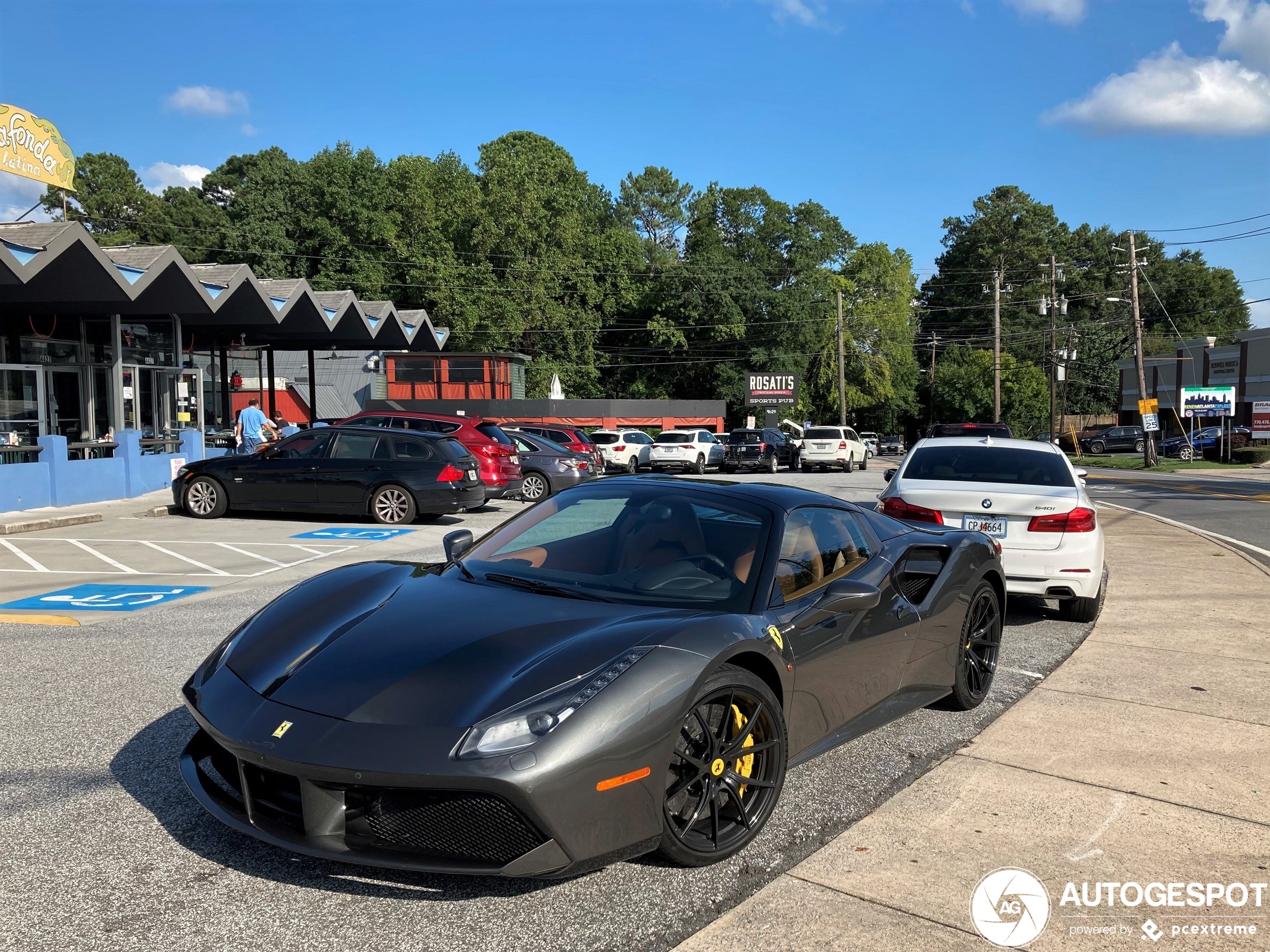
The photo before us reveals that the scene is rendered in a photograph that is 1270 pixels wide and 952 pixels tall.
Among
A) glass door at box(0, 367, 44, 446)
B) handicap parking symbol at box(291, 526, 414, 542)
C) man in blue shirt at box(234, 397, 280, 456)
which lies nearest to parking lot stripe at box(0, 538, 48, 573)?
handicap parking symbol at box(291, 526, 414, 542)

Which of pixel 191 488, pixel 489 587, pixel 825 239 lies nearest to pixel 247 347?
pixel 191 488

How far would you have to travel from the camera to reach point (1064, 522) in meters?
7.57

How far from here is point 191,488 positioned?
1552cm

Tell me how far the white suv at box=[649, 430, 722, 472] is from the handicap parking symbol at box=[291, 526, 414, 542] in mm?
20081

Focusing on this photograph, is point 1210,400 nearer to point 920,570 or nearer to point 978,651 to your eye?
point 978,651

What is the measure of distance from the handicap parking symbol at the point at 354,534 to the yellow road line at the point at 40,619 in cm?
543

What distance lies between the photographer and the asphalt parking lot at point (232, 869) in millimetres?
2992

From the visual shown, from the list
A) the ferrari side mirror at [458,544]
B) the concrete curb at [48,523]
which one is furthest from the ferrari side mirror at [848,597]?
the concrete curb at [48,523]

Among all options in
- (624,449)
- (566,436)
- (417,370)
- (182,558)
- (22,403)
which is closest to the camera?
(182,558)

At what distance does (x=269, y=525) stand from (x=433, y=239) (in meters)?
48.8

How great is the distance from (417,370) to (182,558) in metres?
40.9

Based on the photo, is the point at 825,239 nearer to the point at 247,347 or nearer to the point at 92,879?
the point at 247,347

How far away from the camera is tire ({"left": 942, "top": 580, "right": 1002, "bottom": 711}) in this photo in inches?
213

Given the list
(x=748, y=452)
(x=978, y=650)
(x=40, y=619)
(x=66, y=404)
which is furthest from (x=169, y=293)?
(x=748, y=452)
